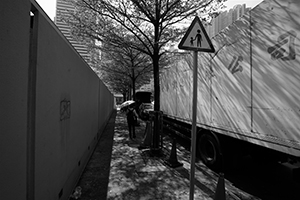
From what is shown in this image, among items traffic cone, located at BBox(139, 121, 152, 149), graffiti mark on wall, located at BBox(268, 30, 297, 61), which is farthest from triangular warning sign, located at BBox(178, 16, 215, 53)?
traffic cone, located at BBox(139, 121, 152, 149)

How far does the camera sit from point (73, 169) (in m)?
3.51

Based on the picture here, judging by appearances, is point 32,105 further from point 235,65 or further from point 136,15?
point 136,15

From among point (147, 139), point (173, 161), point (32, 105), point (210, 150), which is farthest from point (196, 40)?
point (147, 139)

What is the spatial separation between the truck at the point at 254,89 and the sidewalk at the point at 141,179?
749 mm

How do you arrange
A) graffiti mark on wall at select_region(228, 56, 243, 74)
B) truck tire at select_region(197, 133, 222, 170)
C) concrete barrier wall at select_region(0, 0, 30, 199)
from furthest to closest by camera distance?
truck tire at select_region(197, 133, 222, 170) → graffiti mark on wall at select_region(228, 56, 243, 74) → concrete barrier wall at select_region(0, 0, 30, 199)

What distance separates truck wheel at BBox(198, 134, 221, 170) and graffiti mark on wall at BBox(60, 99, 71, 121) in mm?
3474

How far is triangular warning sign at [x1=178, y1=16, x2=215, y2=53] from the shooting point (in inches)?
107

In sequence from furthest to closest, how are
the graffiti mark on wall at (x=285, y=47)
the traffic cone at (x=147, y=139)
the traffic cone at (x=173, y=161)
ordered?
the traffic cone at (x=147, y=139)
the traffic cone at (x=173, y=161)
the graffiti mark on wall at (x=285, y=47)

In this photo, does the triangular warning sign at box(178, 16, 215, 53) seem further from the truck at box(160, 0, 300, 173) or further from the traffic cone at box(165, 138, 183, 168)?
the traffic cone at box(165, 138, 183, 168)

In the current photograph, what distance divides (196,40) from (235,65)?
1.44 m

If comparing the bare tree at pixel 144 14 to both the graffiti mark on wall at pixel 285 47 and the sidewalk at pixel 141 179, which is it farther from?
the graffiti mark on wall at pixel 285 47

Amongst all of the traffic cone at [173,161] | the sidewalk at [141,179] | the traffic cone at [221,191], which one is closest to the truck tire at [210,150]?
the sidewalk at [141,179]

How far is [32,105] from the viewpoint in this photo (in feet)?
5.93

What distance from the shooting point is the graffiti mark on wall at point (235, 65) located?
3.51 m
